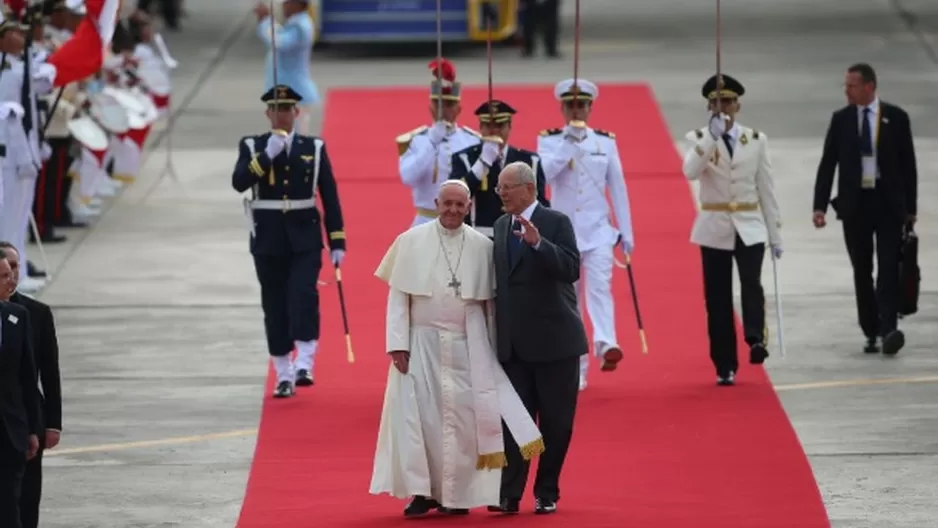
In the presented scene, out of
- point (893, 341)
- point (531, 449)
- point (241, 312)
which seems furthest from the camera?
point (241, 312)

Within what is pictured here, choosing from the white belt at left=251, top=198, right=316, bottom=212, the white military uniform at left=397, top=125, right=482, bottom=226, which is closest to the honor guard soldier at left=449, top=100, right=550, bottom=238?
the white military uniform at left=397, top=125, right=482, bottom=226

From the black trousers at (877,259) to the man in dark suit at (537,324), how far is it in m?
4.47

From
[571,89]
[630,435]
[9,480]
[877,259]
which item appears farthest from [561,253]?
[877,259]

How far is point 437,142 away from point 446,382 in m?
3.47

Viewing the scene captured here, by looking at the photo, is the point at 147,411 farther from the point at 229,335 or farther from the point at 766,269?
the point at 766,269

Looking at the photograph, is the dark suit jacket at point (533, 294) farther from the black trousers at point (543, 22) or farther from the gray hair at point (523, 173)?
the black trousers at point (543, 22)

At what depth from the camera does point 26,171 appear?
17641mm

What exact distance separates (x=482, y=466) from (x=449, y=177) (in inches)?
133

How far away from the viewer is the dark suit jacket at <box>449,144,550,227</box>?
1392cm

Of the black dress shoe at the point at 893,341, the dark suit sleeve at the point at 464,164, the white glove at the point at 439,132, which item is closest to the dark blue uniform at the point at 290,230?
the white glove at the point at 439,132

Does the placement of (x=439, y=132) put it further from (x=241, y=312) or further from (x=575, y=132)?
(x=241, y=312)

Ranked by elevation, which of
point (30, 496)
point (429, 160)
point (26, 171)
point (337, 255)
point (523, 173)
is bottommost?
point (26, 171)

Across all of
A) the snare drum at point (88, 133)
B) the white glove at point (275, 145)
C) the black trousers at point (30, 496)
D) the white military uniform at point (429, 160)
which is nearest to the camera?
the black trousers at point (30, 496)

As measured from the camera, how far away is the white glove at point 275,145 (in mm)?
14383
